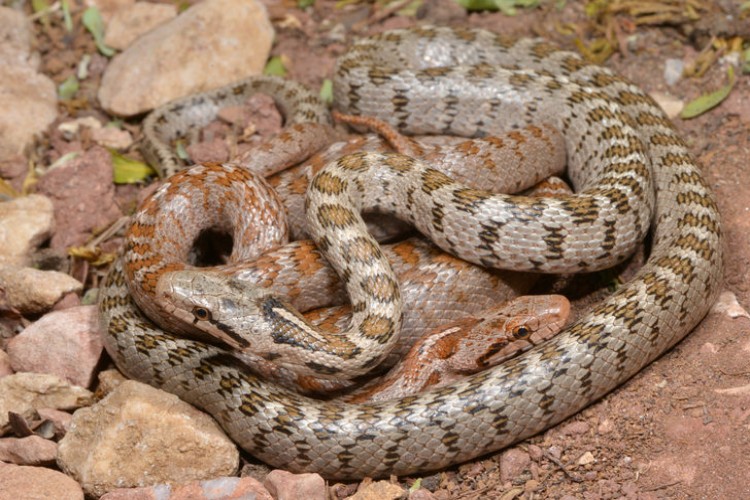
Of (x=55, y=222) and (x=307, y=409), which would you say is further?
(x=55, y=222)

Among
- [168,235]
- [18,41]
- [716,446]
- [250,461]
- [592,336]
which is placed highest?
[18,41]

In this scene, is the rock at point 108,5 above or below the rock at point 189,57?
above

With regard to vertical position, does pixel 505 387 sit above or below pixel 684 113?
below

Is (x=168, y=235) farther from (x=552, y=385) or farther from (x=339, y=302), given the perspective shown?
(x=552, y=385)

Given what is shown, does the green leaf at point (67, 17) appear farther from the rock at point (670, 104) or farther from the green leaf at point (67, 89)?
the rock at point (670, 104)

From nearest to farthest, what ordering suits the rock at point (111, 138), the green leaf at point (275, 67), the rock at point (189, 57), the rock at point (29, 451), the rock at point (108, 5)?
the rock at point (29, 451), the rock at point (111, 138), the rock at point (189, 57), the green leaf at point (275, 67), the rock at point (108, 5)

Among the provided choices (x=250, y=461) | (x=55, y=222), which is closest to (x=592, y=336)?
(x=250, y=461)

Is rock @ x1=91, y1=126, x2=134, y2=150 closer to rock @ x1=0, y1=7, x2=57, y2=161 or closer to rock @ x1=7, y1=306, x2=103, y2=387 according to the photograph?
rock @ x1=0, y1=7, x2=57, y2=161

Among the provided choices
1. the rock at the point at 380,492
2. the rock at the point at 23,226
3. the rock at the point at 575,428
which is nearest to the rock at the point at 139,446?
the rock at the point at 380,492
